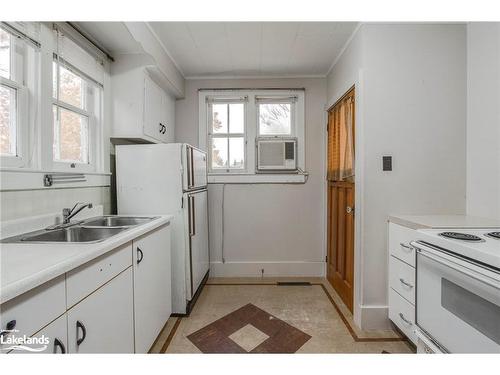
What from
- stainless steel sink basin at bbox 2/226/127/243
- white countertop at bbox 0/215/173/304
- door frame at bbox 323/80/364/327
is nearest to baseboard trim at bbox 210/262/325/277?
door frame at bbox 323/80/364/327

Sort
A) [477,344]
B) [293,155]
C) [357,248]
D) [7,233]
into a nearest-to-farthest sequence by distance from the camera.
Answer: [477,344] < [7,233] < [357,248] < [293,155]

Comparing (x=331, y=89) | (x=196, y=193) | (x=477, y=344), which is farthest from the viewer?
(x=331, y=89)

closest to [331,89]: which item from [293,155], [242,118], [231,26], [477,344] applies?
[293,155]

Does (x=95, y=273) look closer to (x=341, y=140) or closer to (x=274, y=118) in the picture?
(x=341, y=140)

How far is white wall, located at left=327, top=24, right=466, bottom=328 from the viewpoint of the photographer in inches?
75.9

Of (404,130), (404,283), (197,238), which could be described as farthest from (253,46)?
(404,283)

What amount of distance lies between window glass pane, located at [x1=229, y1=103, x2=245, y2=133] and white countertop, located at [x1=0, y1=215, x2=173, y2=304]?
2123mm

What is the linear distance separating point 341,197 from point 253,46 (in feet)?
5.68

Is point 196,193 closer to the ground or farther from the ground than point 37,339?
farther from the ground

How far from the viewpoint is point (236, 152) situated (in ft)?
10.2

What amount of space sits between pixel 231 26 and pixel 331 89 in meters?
1.36

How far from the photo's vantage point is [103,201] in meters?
2.08

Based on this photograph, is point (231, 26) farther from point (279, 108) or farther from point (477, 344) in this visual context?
point (477, 344)

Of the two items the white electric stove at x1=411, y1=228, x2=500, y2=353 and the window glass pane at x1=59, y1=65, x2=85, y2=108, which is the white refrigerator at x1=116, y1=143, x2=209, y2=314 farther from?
the white electric stove at x1=411, y1=228, x2=500, y2=353
